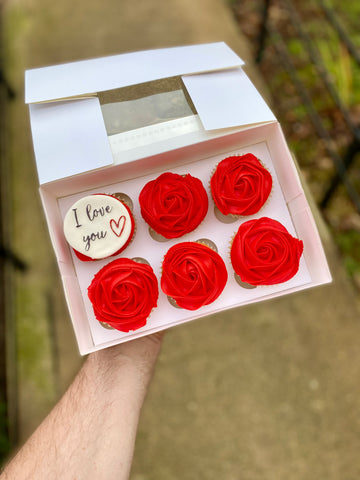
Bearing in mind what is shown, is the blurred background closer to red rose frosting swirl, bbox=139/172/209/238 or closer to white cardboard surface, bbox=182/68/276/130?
white cardboard surface, bbox=182/68/276/130

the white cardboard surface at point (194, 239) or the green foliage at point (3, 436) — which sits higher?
the white cardboard surface at point (194, 239)

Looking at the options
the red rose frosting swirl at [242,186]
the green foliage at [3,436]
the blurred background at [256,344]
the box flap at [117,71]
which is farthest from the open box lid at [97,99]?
the green foliage at [3,436]

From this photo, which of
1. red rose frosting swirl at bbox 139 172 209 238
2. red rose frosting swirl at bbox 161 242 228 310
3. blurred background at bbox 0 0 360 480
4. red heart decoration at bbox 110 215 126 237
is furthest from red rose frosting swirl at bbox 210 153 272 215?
blurred background at bbox 0 0 360 480

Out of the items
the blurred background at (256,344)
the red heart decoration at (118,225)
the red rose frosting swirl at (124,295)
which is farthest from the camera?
the blurred background at (256,344)

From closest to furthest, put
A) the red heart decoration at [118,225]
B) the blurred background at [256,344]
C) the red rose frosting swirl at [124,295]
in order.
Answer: the red rose frosting swirl at [124,295]
the red heart decoration at [118,225]
the blurred background at [256,344]

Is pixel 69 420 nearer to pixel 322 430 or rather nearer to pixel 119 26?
pixel 322 430

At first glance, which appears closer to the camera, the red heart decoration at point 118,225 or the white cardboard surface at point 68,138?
the white cardboard surface at point 68,138

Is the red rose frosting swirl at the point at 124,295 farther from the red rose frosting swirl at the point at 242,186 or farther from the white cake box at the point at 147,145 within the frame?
the red rose frosting swirl at the point at 242,186
